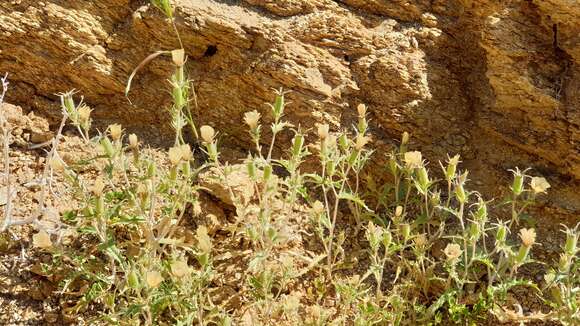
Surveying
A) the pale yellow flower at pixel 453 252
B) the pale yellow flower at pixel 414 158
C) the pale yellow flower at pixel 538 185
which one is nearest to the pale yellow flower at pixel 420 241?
the pale yellow flower at pixel 453 252

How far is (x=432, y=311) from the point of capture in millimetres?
2695

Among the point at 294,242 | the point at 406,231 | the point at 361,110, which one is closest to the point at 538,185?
the point at 406,231

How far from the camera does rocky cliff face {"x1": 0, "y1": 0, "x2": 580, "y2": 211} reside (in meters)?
3.10

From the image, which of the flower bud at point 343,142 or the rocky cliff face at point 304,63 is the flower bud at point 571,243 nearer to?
the rocky cliff face at point 304,63

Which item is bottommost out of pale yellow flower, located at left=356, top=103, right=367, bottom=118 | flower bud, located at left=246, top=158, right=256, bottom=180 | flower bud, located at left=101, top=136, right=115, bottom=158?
flower bud, located at left=246, top=158, right=256, bottom=180

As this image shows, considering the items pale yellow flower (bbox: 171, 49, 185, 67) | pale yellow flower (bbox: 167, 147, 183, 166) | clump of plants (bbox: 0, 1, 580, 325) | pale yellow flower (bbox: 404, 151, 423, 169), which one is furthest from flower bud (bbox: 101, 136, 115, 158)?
pale yellow flower (bbox: 404, 151, 423, 169)

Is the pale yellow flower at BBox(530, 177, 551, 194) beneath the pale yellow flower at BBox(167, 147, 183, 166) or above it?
beneath

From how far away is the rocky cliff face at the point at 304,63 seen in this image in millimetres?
3098

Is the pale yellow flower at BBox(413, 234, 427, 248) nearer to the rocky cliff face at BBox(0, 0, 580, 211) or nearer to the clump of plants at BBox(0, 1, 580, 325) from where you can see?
the clump of plants at BBox(0, 1, 580, 325)

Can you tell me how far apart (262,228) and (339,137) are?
71 centimetres

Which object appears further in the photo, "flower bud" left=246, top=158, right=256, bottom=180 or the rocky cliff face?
the rocky cliff face

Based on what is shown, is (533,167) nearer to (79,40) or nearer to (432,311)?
(432,311)

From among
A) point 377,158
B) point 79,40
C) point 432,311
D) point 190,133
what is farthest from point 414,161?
point 79,40

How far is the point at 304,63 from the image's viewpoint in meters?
3.12
